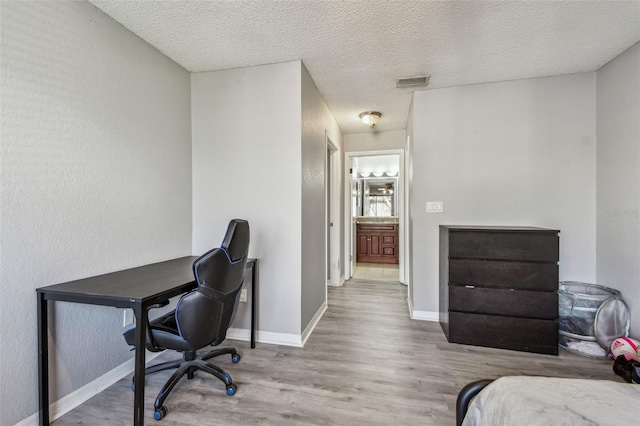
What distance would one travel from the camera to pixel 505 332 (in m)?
2.32

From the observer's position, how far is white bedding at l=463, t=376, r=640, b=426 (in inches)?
28.6

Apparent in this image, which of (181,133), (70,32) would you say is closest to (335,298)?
(181,133)

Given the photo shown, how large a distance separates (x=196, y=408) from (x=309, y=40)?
2602 millimetres

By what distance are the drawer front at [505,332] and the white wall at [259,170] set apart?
1.44m

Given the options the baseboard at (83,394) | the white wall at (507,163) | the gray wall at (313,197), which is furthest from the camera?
the white wall at (507,163)

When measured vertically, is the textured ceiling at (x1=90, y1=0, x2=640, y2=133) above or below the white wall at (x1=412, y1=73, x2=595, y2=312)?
above

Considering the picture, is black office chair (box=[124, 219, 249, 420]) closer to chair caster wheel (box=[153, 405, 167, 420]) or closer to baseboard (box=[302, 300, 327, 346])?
chair caster wheel (box=[153, 405, 167, 420])

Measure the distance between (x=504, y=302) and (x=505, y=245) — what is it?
19.1 inches

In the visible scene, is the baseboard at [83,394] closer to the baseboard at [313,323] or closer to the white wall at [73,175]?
the white wall at [73,175]

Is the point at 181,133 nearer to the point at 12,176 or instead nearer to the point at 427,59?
the point at 12,176

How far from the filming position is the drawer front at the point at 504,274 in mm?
2246

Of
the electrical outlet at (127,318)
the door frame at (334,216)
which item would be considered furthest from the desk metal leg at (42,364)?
the door frame at (334,216)

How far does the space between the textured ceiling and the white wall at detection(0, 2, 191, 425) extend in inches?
14.0

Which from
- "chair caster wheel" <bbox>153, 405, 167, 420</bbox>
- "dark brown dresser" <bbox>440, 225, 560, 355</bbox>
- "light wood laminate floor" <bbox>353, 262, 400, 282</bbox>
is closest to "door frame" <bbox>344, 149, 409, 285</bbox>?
"light wood laminate floor" <bbox>353, 262, 400, 282</bbox>
